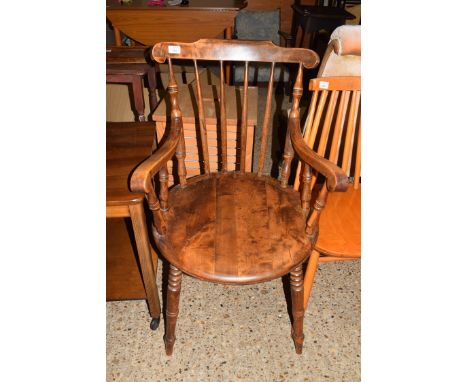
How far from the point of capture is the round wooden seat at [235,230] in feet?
3.56

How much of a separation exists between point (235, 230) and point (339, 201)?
0.45 meters

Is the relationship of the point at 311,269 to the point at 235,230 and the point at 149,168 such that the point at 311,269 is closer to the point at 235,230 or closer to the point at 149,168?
the point at 235,230

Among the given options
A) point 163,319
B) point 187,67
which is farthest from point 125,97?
point 163,319

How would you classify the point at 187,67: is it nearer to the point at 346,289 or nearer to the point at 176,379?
the point at 346,289

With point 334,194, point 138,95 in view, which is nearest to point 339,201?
point 334,194

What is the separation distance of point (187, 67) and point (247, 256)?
72.6 inches

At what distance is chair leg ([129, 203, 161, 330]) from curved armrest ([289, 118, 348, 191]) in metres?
0.54

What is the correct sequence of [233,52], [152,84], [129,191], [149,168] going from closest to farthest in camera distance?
[149,168], [129,191], [233,52], [152,84]

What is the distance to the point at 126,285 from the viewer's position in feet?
5.10

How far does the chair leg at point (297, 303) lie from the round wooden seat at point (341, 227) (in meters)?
0.12

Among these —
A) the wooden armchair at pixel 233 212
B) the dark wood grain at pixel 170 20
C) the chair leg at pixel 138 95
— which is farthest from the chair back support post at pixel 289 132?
the dark wood grain at pixel 170 20

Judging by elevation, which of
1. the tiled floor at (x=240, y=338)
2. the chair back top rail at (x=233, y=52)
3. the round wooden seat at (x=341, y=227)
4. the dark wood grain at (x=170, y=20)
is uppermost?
the dark wood grain at (x=170, y=20)

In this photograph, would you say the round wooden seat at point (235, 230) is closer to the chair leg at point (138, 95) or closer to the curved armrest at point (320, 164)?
the curved armrest at point (320, 164)

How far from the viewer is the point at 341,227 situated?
1.28 metres
